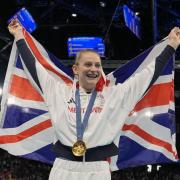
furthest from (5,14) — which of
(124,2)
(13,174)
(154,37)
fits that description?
(13,174)

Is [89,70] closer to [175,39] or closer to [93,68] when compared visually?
[93,68]

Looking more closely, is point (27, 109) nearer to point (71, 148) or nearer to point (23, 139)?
point (23, 139)

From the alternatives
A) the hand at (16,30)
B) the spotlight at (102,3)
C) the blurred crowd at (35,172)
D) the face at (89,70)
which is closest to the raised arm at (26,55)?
the hand at (16,30)

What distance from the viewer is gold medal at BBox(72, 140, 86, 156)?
2.99m

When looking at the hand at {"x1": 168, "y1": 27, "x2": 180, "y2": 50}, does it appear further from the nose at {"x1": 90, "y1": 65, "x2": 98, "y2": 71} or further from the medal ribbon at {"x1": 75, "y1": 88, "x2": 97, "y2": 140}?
the medal ribbon at {"x1": 75, "y1": 88, "x2": 97, "y2": 140}

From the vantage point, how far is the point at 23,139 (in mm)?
4805

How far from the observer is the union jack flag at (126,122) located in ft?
15.6

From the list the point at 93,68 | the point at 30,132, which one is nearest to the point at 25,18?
the point at 30,132

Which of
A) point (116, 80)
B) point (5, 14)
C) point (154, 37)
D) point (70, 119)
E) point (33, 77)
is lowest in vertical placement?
point (70, 119)

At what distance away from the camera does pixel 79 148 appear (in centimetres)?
300

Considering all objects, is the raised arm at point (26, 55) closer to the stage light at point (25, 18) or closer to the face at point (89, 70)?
the face at point (89, 70)

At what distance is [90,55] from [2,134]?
1844mm

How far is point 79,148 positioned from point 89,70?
1.86 ft

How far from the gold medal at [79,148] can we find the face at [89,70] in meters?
0.44
